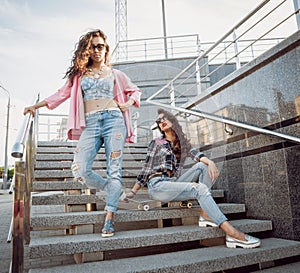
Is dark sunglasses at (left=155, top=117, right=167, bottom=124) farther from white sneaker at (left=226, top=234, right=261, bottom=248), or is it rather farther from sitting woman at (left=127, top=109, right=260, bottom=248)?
white sneaker at (left=226, top=234, right=261, bottom=248)

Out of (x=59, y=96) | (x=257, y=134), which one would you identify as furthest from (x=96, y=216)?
(x=257, y=134)

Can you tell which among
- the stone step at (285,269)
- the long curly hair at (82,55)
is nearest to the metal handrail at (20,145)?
the long curly hair at (82,55)

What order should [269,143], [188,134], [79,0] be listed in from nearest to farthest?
Result: [188,134]
[269,143]
[79,0]

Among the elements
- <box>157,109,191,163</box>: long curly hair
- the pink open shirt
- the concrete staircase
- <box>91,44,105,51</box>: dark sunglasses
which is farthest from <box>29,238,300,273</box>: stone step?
<box>91,44,105,51</box>: dark sunglasses

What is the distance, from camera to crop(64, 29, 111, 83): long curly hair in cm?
195

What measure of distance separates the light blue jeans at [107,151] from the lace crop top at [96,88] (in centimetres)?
12

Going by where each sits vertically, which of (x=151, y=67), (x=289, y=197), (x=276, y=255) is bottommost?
(x=276, y=255)

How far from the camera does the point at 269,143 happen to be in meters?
2.42

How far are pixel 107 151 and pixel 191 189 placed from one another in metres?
0.68

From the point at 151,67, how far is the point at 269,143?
1259 mm

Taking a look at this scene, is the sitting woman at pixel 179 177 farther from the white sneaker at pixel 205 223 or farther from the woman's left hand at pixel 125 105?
the woman's left hand at pixel 125 105

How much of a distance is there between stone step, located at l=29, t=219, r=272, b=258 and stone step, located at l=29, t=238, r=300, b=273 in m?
0.09

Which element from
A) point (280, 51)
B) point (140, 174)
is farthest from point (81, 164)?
point (280, 51)

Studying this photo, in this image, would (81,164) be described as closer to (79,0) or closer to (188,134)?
(188,134)
